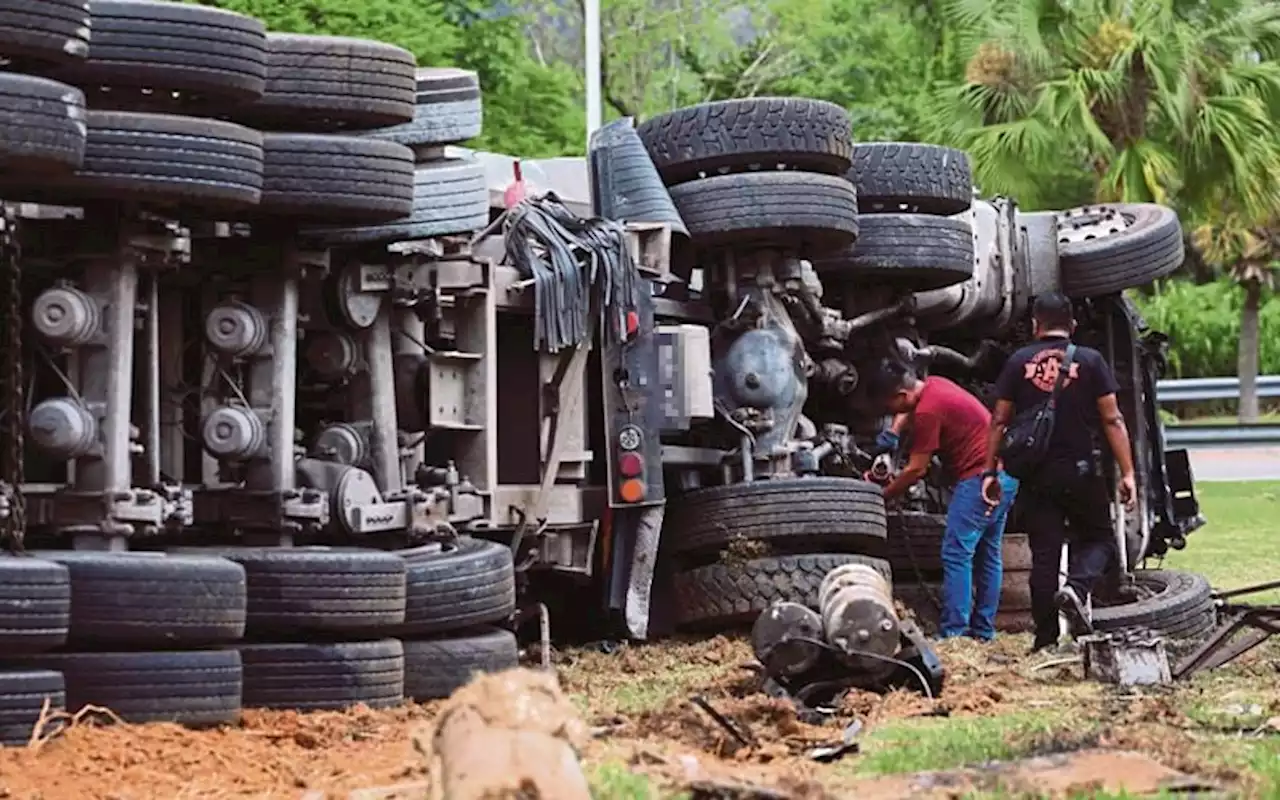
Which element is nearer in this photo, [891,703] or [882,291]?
[891,703]

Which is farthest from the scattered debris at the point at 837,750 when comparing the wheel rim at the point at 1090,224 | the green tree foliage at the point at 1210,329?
the green tree foliage at the point at 1210,329

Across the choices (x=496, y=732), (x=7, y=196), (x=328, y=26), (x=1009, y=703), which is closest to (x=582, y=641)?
(x=1009, y=703)

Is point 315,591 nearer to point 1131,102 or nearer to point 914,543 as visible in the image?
point 914,543

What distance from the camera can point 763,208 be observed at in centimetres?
1327

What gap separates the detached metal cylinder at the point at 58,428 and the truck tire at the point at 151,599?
389mm

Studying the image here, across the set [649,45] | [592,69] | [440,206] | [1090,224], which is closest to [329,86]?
[440,206]

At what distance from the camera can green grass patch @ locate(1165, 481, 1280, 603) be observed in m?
18.1

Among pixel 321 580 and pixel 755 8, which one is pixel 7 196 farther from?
pixel 755 8

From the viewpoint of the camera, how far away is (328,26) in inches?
1020

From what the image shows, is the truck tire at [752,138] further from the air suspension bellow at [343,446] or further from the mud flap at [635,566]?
the air suspension bellow at [343,446]

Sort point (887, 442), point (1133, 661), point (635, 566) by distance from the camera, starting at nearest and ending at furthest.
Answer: point (1133, 661) < point (635, 566) < point (887, 442)

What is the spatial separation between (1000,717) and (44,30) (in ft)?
12.8

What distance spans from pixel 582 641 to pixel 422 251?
8.79 feet

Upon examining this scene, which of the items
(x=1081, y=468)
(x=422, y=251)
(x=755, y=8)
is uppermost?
(x=755, y=8)
